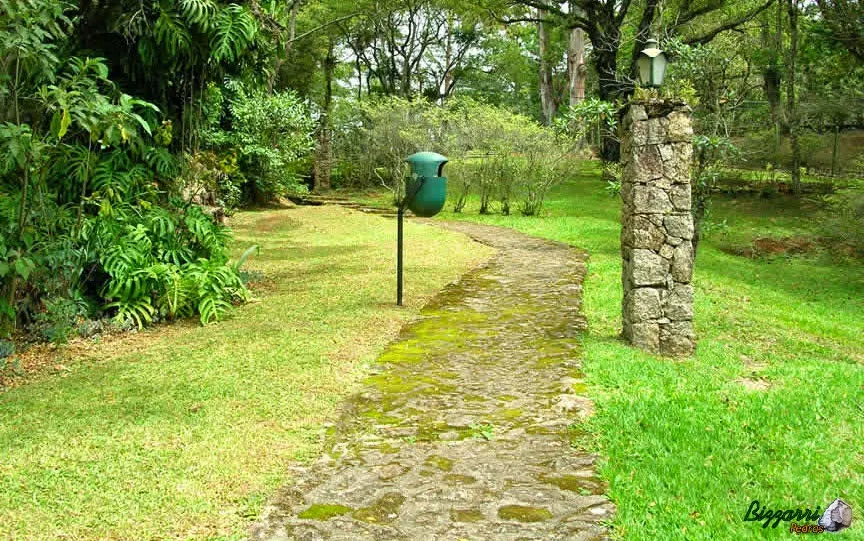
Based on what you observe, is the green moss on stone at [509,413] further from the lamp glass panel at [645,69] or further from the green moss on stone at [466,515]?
the lamp glass panel at [645,69]

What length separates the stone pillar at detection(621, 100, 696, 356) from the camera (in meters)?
5.94

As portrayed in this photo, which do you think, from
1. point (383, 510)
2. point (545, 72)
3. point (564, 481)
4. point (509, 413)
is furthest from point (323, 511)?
point (545, 72)

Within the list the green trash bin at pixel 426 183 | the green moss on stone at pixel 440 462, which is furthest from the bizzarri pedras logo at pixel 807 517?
the green trash bin at pixel 426 183

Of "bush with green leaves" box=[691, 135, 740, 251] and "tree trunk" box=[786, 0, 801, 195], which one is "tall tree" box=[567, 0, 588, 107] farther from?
"bush with green leaves" box=[691, 135, 740, 251]

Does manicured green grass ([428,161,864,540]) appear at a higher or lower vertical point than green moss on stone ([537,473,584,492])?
higher

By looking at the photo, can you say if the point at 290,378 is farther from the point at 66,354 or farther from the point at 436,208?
the point at 436,208

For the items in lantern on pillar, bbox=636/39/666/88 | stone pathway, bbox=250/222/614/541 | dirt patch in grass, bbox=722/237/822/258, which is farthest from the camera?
dirt patch in grass, bbox=722/237/822/258

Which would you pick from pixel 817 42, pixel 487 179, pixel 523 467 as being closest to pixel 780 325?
pixel 523 467

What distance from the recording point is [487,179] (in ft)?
59.1

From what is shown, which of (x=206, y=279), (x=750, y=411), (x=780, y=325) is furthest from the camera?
(x=780, y=325)

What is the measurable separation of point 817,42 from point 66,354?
18939mm

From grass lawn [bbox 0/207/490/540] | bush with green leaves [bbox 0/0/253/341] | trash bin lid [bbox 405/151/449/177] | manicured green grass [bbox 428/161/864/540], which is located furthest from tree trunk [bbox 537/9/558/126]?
bush with green leaves [bbox 0/0/253/341]

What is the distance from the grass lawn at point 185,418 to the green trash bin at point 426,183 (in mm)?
1184

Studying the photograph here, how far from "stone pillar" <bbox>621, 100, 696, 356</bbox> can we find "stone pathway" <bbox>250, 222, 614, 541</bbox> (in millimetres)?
763
